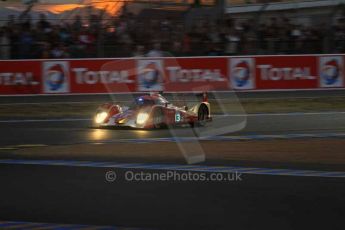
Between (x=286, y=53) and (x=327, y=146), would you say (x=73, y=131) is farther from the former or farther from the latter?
(x=286, y=53)

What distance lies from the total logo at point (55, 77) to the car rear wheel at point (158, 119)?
5.81 metres

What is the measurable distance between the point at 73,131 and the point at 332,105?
26.5 ft

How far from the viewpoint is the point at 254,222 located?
536 centimetres

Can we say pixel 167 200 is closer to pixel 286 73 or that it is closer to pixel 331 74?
pixel 286 73

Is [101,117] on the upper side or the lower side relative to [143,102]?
lower

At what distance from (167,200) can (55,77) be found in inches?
442

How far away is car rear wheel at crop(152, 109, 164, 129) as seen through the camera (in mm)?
11461

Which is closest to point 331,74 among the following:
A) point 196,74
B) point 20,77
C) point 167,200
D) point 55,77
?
point 196,74

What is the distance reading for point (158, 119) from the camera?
11594 millimetres

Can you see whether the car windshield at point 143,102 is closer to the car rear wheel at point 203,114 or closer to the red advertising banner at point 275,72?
the car rear wheel at point 203,114

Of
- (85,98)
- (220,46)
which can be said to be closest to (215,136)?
(85,98)

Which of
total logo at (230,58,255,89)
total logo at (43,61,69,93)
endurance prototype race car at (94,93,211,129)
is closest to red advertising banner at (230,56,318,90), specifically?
total logo at (230,58,255,89)

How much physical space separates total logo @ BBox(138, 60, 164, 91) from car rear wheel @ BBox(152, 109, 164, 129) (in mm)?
5243

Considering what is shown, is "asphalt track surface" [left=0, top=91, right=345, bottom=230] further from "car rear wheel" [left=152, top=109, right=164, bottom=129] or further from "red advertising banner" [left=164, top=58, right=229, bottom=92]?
"red advertising banner" [left=164, top=58, right=229, bottom=92]
